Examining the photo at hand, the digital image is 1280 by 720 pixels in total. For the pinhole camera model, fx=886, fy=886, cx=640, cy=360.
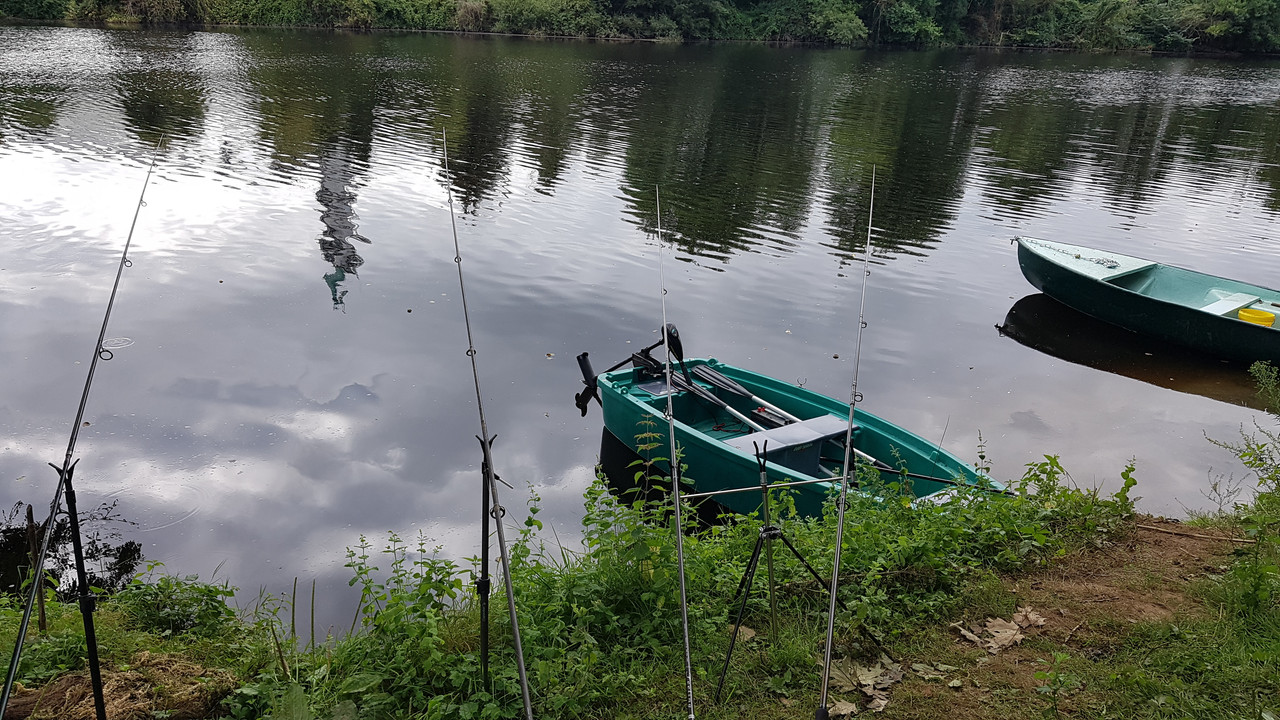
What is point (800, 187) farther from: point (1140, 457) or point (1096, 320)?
point (1140, 457)

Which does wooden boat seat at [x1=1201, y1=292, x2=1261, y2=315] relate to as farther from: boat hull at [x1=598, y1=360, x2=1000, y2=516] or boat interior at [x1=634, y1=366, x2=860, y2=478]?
boat interior at [x1=634, y1=366, x2=860, y2=478]

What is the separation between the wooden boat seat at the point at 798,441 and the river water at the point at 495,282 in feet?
6.24

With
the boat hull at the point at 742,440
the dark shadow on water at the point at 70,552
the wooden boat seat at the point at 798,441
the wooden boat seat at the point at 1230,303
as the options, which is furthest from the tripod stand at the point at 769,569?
the wooden boat seat at the point at 1230,303

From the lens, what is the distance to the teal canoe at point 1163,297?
1223cm

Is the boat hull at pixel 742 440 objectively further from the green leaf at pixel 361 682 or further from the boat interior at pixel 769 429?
the green leaf at pixel 361 682

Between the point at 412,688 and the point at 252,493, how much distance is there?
506 centimetres

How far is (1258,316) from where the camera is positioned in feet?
40.8

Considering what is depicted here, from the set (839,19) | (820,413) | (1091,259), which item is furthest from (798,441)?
(839,19)

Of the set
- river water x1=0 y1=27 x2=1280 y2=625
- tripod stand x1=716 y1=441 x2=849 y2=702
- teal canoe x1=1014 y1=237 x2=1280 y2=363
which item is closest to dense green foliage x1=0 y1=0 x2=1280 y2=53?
river water x1=0 y1=27 x2=1280 y2=625

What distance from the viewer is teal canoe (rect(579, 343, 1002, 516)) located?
8.04 m

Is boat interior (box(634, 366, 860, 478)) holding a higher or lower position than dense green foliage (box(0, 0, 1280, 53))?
lower

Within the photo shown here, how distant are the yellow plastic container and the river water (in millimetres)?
771

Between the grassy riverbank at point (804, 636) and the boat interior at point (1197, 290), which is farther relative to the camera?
the boat interior at point (1197, 290)

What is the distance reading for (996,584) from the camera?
5.02 meters
